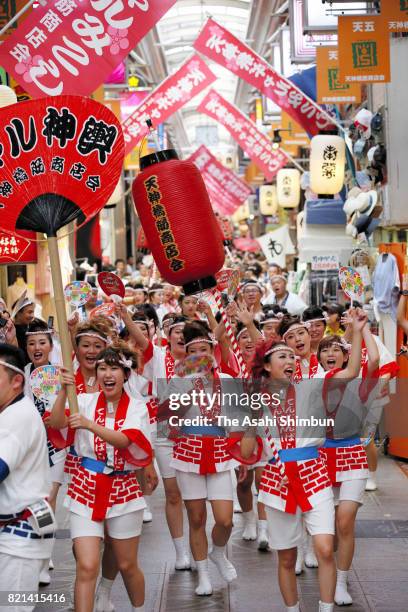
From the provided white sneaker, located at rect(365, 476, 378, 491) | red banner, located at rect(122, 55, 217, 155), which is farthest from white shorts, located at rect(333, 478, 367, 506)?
red banner, located at rect(122, 55, 217, 155)

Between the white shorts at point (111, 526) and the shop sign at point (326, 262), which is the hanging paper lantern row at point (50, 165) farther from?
the shop sign at point (326, 262)

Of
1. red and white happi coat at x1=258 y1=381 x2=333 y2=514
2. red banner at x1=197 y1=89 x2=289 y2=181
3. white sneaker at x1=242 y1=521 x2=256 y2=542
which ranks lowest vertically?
white sneaker at x1=242 y1=521 x2=256 y2=542

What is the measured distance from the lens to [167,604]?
653 centimetres

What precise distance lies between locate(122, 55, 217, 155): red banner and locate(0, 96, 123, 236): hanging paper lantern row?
12.1 meters

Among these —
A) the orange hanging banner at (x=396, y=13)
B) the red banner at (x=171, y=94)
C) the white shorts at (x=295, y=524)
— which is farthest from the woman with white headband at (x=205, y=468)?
the red banner at (x=171, y=94)

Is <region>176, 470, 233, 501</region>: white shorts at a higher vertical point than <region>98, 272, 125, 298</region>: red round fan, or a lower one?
lower

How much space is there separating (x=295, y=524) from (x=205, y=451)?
1.14m

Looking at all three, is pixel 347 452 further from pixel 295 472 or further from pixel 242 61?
pixel 242 61

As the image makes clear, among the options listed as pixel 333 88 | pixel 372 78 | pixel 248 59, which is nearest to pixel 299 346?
pixel 372 78

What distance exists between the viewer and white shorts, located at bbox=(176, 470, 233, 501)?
6688 mm

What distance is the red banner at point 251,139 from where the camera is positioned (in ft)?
69.1

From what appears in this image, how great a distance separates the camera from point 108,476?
559cm

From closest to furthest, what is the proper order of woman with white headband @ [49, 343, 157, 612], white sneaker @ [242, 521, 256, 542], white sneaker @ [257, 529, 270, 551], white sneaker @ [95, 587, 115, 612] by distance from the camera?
1. woman with white headband @ [49, 343, 157, 612]
2. white sneaker @ [95, 587, 115, 612]
3. white sneaker @ [257, 529, 270, 551]
4. white sneaker @ [242, 521, 256, 542]

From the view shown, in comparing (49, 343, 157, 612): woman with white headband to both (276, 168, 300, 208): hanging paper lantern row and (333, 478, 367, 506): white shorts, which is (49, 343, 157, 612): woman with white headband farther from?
(276, 168, 300, 208): hanging paper lantern row
